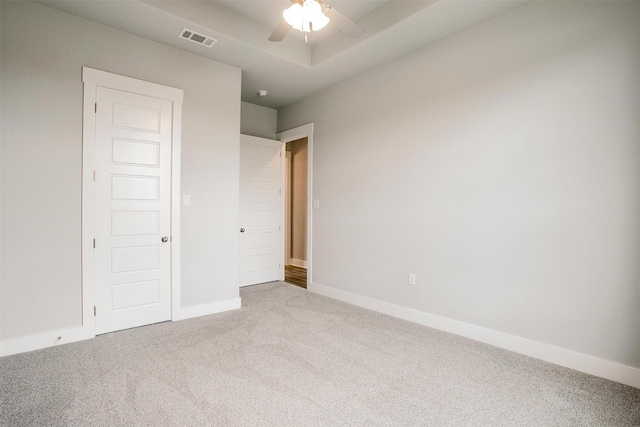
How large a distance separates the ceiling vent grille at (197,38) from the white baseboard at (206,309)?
2823 millimetres

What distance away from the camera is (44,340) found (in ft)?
8.59

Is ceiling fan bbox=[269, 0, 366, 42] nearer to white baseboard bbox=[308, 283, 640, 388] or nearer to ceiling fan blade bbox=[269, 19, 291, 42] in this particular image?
ceiling fan blade bbox=[269, 19, 291, 42]

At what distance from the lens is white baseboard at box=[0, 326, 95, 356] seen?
2487mm

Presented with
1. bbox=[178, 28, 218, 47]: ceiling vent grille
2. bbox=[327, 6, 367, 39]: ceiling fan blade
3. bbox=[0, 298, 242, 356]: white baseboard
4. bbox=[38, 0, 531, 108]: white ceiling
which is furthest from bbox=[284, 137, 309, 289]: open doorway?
bbox=[327, 6, 367, 39]: ceiling fan blade

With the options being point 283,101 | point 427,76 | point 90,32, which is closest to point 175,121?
point 90,32

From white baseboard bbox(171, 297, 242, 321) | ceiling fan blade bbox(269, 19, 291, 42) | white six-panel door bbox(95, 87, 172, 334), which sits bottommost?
white baseboard bbox(171, 297, 242, 321)

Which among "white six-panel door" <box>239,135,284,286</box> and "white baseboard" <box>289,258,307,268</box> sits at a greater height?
"white six-panel door" <box>239,135,284,286</box>

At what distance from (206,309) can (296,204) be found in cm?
353

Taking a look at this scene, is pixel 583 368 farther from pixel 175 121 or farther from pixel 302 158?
pixel 302 158

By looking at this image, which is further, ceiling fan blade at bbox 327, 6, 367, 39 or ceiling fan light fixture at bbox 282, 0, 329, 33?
ceiling fan blade at bbox 327, 6, 367, 39

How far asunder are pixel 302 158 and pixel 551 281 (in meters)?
4.88

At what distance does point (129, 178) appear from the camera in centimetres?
305

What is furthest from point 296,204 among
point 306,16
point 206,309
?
point 306,16

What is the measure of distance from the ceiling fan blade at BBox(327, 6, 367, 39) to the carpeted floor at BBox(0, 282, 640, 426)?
102 inches
